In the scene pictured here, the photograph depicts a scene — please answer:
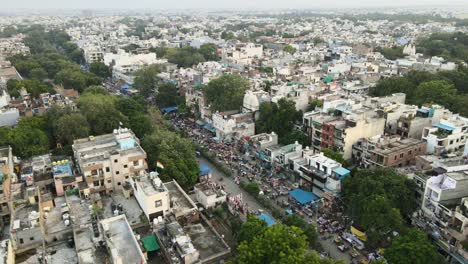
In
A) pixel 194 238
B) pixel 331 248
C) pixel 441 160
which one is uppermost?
pixel 441 160

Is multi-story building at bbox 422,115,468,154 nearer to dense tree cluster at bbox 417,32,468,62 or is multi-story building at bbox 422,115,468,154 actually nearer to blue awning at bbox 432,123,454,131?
blue awning at bbox 432,123,454,131

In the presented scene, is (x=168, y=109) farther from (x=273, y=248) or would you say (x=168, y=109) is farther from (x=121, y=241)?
(x=273, y=248)

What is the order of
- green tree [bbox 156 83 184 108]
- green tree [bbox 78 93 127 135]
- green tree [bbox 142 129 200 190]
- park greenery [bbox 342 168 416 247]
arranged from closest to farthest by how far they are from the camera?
park greenery [bbox 342 168 416 247] < green tree [bbox 142 129 200 190] < green tree [bbox 78 93 127 135] < green tree [bbox 156 83 184 108]

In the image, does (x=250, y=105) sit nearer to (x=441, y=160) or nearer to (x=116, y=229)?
(x=441, y=160)

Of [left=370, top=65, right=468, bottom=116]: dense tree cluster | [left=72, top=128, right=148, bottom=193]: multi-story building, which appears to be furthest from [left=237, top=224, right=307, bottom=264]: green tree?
[left=370, top=65, right=468, bottom=116]: dense tree cluster

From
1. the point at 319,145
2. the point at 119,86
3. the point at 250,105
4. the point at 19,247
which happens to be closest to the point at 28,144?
the point at 19,247
